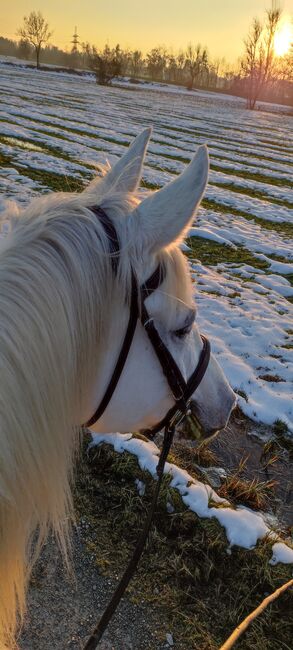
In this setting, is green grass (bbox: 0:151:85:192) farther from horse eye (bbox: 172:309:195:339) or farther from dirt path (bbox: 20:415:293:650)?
horse eye (bbox: 172:309:195:339)

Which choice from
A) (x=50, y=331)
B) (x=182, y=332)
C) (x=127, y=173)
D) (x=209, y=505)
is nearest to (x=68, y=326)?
(x=50, y=331)

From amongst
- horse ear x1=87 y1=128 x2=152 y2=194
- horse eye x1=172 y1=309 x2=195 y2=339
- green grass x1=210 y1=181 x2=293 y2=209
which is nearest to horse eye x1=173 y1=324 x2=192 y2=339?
horse eye x1=172 y1=309 x2=195 y2=339

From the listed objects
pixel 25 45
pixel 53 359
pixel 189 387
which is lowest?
pixel 189 387

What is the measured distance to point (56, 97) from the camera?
25672 mm

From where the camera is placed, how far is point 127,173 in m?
1.55

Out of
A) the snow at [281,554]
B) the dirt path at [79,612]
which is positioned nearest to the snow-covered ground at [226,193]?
the snow at [281,554]

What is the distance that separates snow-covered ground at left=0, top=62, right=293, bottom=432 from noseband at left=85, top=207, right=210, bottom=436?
1.84 ft

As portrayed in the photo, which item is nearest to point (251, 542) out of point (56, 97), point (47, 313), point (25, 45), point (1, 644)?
point (1, 644)

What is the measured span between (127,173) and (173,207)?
397 millimetres

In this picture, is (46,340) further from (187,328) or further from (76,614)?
(76,614)

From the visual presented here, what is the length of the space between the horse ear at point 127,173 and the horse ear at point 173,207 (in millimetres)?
230

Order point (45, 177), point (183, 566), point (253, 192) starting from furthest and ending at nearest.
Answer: point (253, 192), point (45, 177), point (183, 566)

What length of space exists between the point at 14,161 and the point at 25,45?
76.1 metres

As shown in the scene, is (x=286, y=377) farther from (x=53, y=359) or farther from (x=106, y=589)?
(x=53, y=359)
